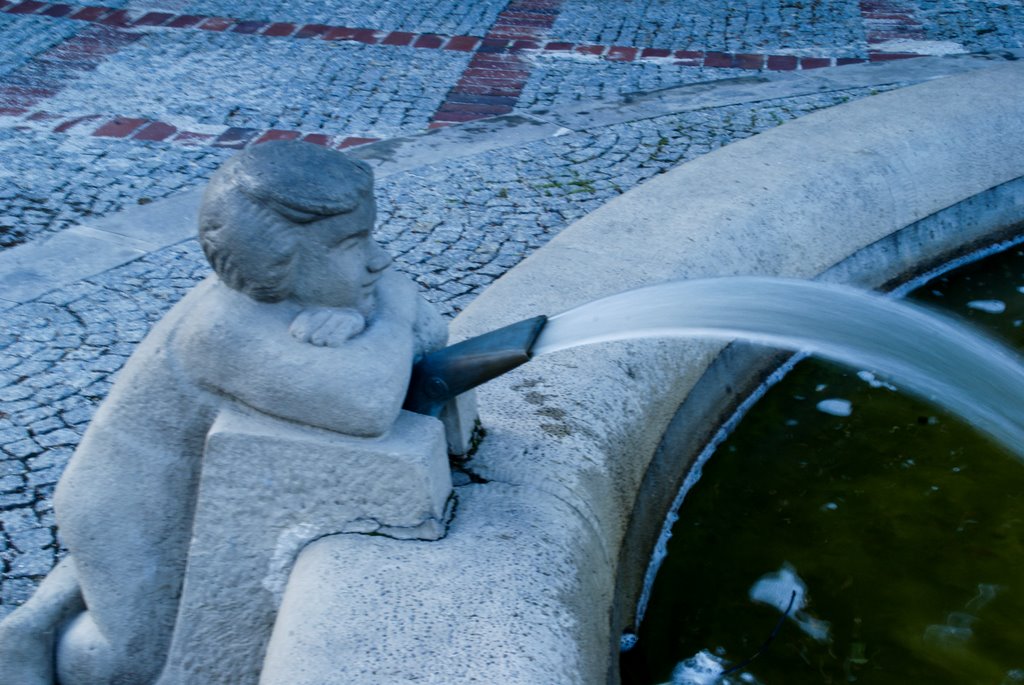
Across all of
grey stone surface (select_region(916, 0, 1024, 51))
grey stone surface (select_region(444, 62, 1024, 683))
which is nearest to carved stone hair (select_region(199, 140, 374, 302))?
grey stone surface (select_region(444, 62, 1024, 683))

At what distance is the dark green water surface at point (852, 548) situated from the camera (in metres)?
2.92

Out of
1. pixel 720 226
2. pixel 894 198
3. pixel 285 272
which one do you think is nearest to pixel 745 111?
pixel 894 198

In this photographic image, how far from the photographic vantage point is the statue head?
2.18 m

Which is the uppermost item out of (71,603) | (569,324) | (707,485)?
(569,324)

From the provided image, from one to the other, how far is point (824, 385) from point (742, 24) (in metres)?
4.01

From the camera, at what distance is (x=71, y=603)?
2541 millimetres

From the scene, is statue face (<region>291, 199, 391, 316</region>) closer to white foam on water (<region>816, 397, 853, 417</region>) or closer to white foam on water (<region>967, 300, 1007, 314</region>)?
white foam on water (<region>816, 397, 853, 417</region>)

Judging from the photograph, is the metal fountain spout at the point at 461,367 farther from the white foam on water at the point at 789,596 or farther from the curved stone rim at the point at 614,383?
the white foam on water at the point at 789,596

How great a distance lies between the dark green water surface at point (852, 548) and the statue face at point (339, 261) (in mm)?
1206

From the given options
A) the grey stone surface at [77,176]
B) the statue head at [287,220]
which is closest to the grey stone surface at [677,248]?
the statue head at [287,220]

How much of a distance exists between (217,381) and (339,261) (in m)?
0.32

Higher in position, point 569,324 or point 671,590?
point 569,324

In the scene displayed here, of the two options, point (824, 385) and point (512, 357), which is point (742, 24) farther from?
point (512, 357)

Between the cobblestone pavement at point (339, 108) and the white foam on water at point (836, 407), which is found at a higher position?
the white foam on water at point (836, 407)
